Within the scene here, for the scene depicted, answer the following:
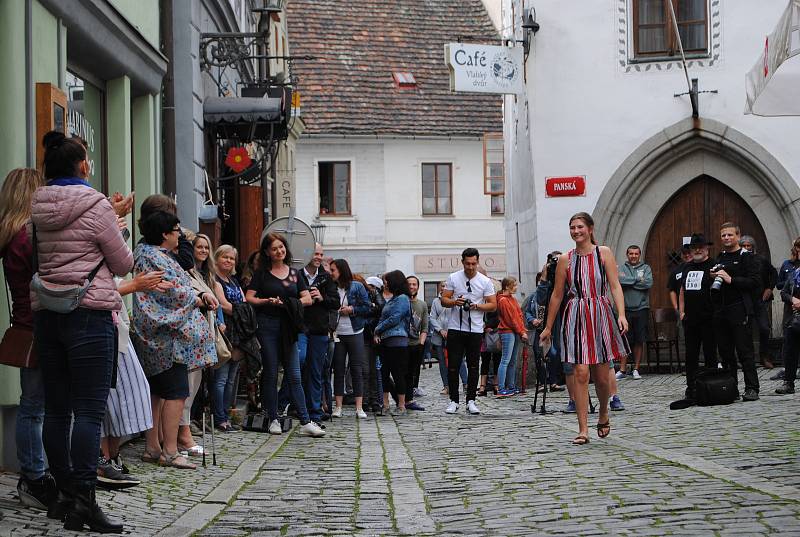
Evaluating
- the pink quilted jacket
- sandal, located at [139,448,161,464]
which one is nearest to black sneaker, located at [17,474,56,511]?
the pink quilted jacket

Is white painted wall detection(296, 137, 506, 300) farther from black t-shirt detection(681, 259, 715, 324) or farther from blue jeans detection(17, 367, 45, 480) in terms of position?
blue jeans detection(17, 367, 45, 480)

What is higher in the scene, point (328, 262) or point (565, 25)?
point (565, 25)

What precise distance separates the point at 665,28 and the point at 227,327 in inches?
443

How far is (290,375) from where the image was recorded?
12.8m

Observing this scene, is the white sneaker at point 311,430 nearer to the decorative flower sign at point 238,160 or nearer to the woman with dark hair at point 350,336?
the woman with dark hair at point 350,336

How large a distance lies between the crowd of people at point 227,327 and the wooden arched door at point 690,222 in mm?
1918

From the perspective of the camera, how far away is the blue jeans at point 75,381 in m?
6.76

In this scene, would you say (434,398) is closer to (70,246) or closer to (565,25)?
(565,25)

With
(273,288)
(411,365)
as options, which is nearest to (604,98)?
(411,365)

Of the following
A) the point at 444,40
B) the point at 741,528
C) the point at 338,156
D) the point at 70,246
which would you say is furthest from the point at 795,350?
the point at 444,40

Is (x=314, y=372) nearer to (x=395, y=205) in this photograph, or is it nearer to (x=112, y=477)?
(x=112, y=477)

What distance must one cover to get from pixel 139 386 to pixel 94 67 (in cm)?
423

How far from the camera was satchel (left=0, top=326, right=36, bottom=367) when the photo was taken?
23.5ft

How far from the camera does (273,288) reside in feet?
42.5
